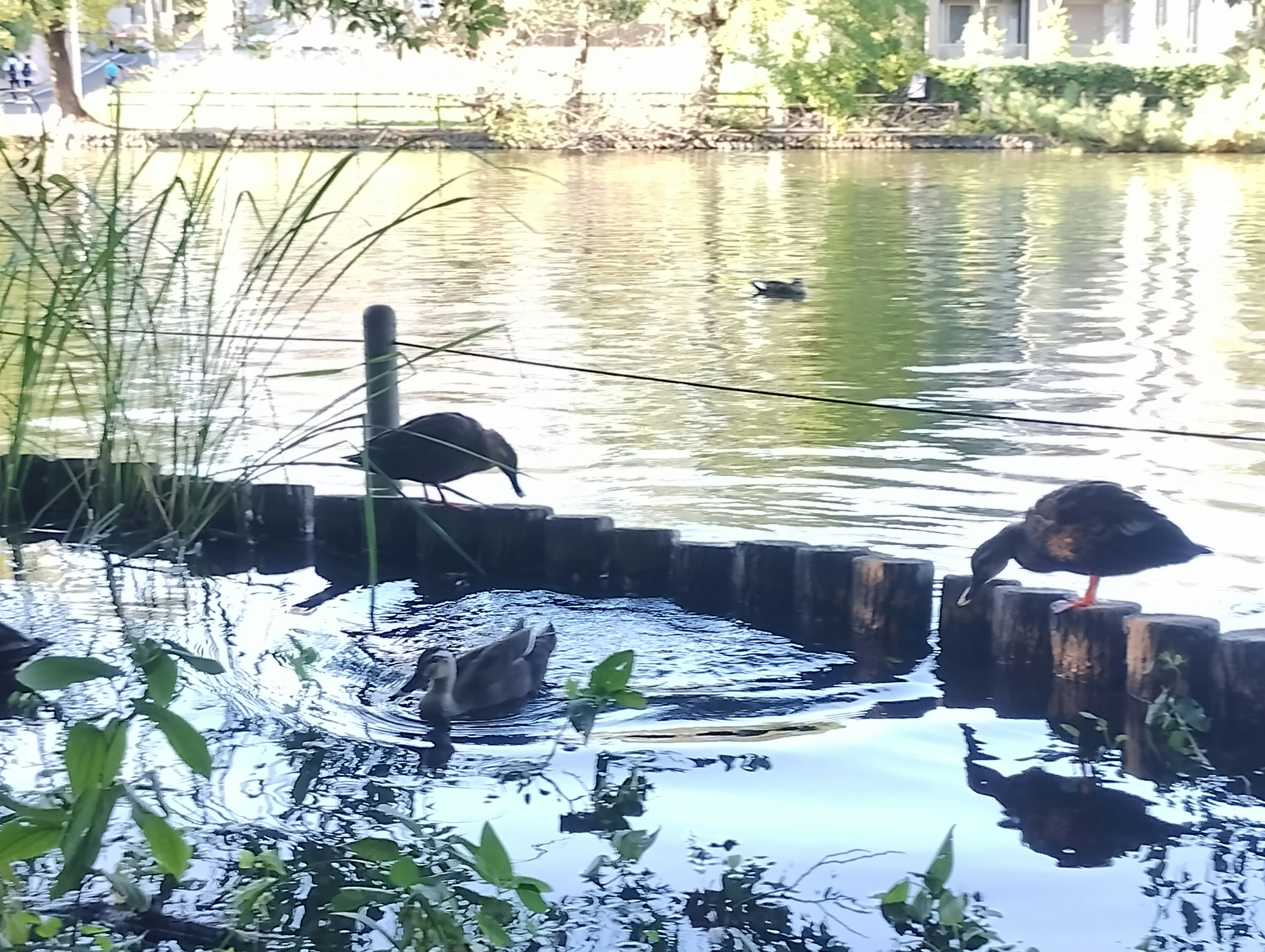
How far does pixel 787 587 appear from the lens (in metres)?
5.31

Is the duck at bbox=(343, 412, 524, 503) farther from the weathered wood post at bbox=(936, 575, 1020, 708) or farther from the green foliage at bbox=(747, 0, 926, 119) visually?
the green foliage at bbox=(747, 0, 926, 119)

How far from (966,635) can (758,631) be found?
739 millimetres

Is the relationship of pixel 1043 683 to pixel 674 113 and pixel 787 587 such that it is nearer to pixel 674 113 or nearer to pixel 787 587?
pixel 787 587

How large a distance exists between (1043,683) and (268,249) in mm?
2688

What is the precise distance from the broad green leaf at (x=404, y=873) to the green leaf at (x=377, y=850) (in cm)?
10

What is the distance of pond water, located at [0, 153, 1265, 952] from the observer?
3.61 metres

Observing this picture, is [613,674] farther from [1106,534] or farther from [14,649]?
[14,649]

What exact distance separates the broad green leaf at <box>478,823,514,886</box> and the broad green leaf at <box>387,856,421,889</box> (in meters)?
0.17

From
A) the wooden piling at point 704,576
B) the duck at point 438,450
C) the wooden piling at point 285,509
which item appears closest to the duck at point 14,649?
the duck at point 438,450

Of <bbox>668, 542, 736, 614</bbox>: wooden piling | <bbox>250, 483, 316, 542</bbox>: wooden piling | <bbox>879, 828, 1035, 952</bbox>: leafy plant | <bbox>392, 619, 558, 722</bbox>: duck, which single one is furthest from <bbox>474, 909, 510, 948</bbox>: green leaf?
<bbox>250, 483, 316, 542</bbox>: wooden piling

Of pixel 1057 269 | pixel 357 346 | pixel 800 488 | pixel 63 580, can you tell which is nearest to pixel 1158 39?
pixel 1057 269

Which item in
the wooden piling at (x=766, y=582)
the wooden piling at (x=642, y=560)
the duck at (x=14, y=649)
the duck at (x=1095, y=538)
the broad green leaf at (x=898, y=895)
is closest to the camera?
the broad green leaf at (x=898, y=895)

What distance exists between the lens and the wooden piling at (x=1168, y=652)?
4.34m

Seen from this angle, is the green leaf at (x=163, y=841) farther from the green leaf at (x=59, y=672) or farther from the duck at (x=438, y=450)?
the duck at (x=438, y=450)
